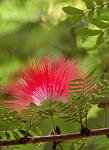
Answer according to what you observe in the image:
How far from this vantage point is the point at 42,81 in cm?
88

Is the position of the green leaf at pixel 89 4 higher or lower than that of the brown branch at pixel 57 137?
higher

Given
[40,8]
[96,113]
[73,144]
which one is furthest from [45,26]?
[73,144]

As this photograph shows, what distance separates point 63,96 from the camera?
0.87 meters

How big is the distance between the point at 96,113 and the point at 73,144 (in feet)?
Answer: 2.59

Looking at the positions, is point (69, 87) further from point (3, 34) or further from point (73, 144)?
point (3, 34)

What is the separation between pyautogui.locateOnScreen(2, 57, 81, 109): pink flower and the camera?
2.86ft

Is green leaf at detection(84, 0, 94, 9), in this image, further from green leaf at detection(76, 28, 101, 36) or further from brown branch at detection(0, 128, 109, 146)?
brown branch at detection(0, 128, 109, 146)

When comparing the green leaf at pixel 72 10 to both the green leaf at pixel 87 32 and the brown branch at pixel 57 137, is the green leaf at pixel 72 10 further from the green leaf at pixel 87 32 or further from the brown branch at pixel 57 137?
the brown branch at pixel 57 137

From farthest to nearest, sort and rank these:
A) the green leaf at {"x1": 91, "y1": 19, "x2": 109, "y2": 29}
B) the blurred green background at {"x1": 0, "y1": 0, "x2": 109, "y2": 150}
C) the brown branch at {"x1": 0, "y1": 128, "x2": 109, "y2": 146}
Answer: the blurred green background at {"x1": 0, "y1": 0, "x2": 109, "y2": 150} < the green leaf at {"x1": 91, "y1": 19, "x2": 109, "y2": 29} < the brown branch at {"x1": 0, "y1": 128, "x2": 109, "y2": 146}

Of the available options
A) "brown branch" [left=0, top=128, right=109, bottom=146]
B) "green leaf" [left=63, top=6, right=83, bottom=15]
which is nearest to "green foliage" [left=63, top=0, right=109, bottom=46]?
"green leaf" [left=63, top=6, right=83, bottom=15]

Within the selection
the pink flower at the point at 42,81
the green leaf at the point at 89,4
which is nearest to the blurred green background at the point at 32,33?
the green leaf at the point at 89,4

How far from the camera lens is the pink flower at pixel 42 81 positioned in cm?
87

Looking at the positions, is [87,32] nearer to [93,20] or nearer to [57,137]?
[93,20]

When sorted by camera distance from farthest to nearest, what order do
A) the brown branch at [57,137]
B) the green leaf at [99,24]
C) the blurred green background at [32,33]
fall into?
1. the blurred green background at [32,33]
2. the green leaf at [99,24]
3. the brown branch at [57,137]
